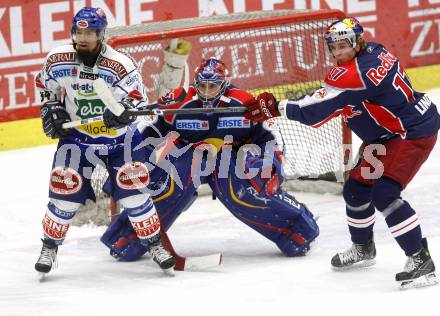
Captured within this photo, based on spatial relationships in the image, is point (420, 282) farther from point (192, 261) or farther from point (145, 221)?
point (145, 221)

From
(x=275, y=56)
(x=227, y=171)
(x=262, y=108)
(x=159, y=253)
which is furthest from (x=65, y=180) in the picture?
(x=275, y=56)

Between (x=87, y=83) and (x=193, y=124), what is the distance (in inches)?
25.5

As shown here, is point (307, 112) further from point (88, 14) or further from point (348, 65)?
point (88, 14)

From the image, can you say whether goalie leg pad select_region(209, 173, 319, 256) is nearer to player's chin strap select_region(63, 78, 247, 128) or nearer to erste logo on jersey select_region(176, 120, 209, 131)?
erste logo on jersey select_region(176, 120, 209, 131)

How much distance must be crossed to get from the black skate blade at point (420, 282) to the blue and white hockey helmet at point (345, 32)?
3.31ft

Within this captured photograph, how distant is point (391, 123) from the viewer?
17.4 feet

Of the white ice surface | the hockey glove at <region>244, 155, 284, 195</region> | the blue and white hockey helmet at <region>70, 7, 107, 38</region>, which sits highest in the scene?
the blue and white hockey helmet at <region>70, 7, 107, 38</region>

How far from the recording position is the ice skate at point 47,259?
566 centimetres

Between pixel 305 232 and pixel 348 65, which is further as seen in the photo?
pixel 305 232

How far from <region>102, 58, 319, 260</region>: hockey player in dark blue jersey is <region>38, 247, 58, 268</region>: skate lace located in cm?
41

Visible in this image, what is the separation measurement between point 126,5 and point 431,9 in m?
2.52

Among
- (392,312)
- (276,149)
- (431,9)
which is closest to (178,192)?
(276,149)

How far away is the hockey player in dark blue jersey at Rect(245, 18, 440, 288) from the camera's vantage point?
5.20 meters

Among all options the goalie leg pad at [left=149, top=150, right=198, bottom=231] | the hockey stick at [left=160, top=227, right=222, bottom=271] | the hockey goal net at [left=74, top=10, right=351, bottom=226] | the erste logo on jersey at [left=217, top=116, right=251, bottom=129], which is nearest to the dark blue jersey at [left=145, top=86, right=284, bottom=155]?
the erste logo on jersey at [left=217, top=116, right=251, bottom=129]
